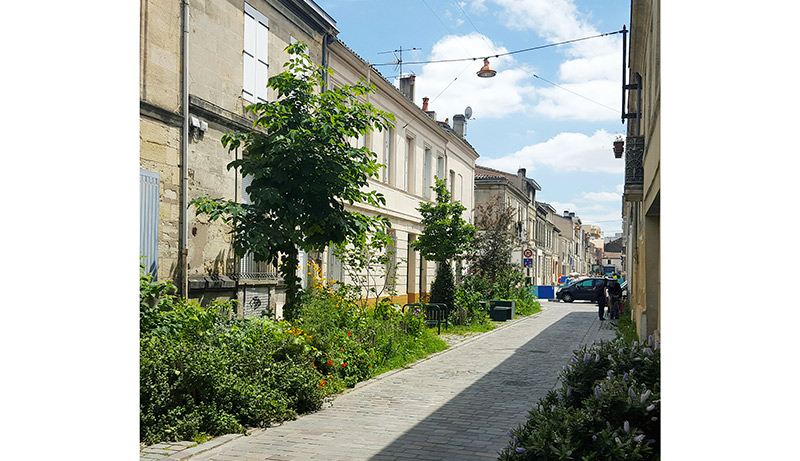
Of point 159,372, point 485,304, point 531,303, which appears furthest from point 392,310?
point 531,303

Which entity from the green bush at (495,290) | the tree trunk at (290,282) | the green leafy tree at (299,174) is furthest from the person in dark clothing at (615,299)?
the tree trunk at (290,282)

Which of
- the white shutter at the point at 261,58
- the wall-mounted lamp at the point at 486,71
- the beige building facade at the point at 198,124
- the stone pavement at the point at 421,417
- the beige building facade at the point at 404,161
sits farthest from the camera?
the beige building facade at the point at 404,161

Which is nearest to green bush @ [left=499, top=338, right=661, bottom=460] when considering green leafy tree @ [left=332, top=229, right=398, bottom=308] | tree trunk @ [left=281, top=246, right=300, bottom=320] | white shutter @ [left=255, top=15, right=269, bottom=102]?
tree trunk @ [left=281, top=246, right=300, bottom=320]

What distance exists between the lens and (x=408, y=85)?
26453 millimetres

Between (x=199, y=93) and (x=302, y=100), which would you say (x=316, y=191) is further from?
(x=199, y=93)

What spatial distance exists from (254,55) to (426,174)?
1304cm

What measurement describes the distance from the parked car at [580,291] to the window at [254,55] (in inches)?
1218

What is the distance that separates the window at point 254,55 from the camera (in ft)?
42.1

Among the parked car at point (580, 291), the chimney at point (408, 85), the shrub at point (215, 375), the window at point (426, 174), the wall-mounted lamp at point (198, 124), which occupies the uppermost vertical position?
the chimney at point (408, 85)

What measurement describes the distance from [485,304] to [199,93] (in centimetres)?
1373

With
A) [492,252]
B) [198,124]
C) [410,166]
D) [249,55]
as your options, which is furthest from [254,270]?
[492,252]

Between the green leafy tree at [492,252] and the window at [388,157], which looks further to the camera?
the green leafy tree at [492,252]

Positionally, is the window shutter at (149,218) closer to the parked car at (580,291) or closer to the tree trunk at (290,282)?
the tree trunk at (290,282)

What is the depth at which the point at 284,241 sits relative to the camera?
9.28m
